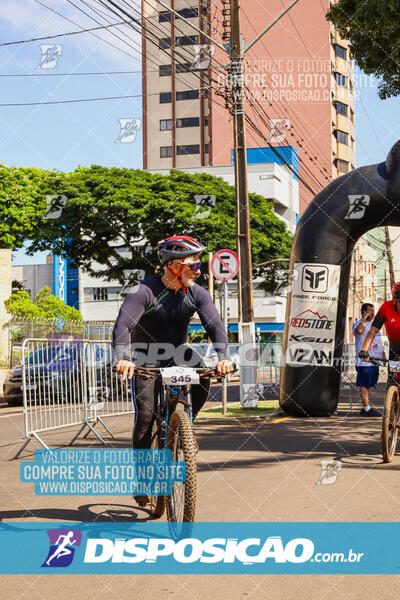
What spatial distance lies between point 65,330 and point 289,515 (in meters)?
18.5

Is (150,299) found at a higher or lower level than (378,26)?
lower

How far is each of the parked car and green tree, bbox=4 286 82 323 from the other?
22177mm

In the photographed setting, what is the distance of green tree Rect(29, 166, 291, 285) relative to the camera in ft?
104

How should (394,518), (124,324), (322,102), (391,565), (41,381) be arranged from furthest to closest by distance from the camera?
(322,102) → (41,381) → (394,518) → (124,324) → (391,565)

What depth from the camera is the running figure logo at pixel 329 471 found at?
6.85 meters

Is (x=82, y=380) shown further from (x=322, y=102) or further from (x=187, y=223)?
(x=322, y=102)

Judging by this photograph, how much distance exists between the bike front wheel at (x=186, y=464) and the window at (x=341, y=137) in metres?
65.0

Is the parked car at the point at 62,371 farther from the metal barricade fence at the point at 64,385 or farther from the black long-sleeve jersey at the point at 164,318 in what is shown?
the black long-sleeve jersey at the point at 164,318

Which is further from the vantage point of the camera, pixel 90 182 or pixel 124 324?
pixel 90 182

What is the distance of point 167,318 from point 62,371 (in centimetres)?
500

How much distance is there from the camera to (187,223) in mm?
32688

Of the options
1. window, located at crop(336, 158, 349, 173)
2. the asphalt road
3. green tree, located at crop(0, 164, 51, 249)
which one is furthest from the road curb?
window, located at crop(336, 158, 349, 173)

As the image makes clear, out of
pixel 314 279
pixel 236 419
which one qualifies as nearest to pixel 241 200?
pixel 314 279

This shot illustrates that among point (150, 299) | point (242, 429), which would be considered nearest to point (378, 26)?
point (242, 429)
